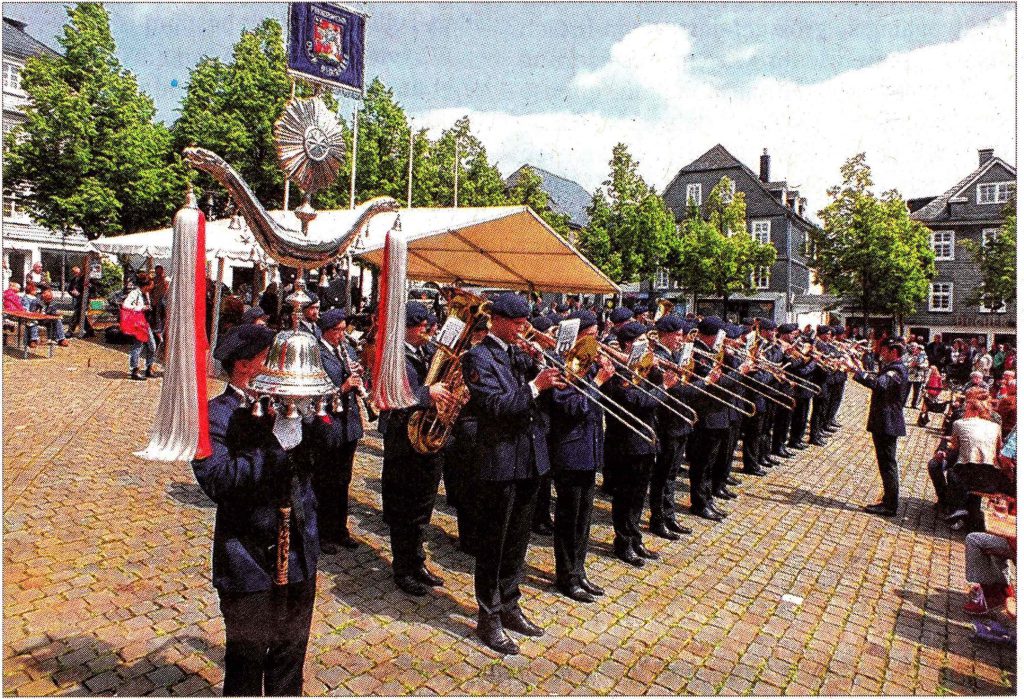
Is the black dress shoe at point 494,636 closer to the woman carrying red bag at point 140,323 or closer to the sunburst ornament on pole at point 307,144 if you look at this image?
the sunburst ornament on pole at point 307,144

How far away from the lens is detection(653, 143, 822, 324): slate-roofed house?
4747cm

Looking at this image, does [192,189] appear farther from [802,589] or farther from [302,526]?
[802,589]

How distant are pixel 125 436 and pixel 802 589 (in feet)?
30.1

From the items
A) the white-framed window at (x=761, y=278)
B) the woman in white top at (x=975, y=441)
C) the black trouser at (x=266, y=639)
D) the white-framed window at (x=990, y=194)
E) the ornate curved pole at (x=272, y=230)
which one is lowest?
the black trouser at (x=266, y=639)

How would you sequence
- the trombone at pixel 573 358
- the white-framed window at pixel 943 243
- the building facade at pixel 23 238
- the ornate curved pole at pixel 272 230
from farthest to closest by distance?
the white-framed window at pixel 943 243
the building facade at pixel 23 238
the trombone at pixel 573 358
the ornate curved pole at pixel 272 230

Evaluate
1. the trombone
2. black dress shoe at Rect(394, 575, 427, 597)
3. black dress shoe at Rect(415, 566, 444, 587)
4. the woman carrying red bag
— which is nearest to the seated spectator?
the trombone

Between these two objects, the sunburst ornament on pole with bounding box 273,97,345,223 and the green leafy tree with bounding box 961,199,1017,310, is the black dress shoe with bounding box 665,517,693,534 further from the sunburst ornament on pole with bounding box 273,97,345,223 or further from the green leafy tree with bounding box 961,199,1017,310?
the green leafy tree with bounding box 961,199,1017,310

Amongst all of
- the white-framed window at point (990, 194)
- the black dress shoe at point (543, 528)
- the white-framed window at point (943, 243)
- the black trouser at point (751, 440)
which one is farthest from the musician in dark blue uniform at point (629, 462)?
the white-framed window at point (943, 243)

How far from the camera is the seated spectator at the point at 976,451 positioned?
654cm

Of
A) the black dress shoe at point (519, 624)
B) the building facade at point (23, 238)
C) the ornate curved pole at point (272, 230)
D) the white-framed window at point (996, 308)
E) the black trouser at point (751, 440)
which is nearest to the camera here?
the ornate curved pole at point (272, 230)

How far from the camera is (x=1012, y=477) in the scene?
6082mm

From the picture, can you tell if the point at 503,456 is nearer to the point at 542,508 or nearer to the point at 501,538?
the point at 501,538

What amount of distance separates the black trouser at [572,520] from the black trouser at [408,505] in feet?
3.74

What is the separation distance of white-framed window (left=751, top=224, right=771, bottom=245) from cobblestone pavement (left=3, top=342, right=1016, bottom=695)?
43.4 meters
